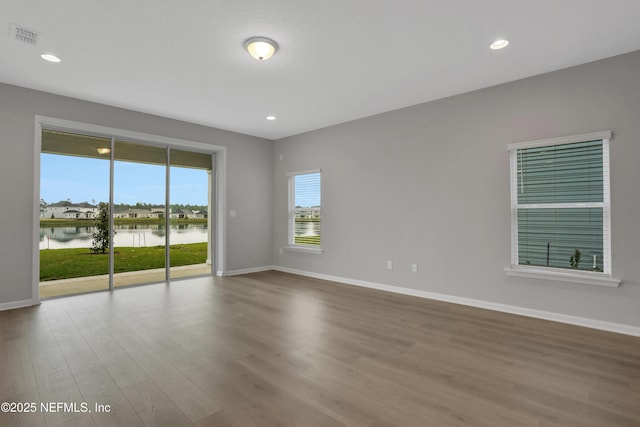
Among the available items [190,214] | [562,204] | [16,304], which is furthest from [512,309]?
[16,304]

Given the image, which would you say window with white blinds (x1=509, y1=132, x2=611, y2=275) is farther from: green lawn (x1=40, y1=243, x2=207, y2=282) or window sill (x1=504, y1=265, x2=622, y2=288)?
green lawn (x1=40, y1=243, x2=207, y2=282)

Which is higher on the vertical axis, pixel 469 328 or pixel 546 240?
pixel 546 240

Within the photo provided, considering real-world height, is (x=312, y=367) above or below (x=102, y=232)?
below

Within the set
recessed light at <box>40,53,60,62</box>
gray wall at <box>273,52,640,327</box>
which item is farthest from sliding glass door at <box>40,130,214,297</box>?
gray wall at <box>273,52,640,327</box>

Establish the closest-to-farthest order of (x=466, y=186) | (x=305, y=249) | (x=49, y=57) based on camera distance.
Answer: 1. (x=49, y=57)
2. (x=466, y=186)
3. (x=305, y=249)

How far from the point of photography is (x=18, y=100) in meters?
3.95

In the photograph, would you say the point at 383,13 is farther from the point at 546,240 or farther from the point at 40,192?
the point at 40,192

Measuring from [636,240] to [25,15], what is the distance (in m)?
5.99

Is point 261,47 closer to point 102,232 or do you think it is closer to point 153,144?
point 153,144

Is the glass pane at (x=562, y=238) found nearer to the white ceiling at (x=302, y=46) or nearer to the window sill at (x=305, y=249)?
the white ceiling at (x=302, y=46)

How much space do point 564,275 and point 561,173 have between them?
116 centimetres

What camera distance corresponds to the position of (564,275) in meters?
3.36

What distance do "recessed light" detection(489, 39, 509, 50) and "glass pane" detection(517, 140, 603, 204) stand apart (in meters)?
1.35

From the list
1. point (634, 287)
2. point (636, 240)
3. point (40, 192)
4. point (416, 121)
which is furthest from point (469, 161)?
point (40, 192)
